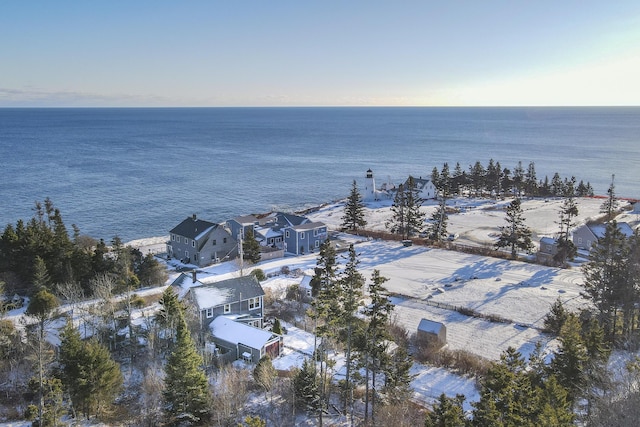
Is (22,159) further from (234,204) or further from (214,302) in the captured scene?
(214,302)

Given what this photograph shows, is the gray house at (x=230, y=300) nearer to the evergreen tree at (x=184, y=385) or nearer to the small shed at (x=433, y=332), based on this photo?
the evergreen tree at (x=184, y=385)

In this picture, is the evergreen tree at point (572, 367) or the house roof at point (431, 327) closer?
the evergreen tree at point (572, 367)

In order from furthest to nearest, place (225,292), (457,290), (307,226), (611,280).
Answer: (307,226) < (457,290) < (225,292) < (611,280)

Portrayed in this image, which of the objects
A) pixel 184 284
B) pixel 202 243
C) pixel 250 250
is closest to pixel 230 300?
pixel 184 284

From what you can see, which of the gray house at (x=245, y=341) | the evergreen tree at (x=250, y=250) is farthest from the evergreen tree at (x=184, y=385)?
the evergreen tree at (x=250, y=250)

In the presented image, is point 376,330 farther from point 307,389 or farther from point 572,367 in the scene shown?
point 572,367

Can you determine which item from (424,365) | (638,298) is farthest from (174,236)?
(638,298)
